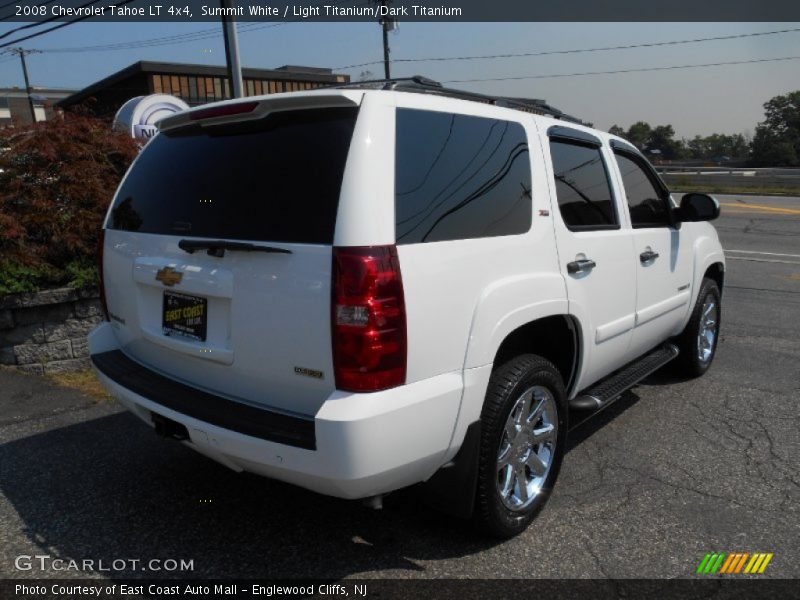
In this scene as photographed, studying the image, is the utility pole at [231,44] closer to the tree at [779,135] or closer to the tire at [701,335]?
the tire at [701,335]

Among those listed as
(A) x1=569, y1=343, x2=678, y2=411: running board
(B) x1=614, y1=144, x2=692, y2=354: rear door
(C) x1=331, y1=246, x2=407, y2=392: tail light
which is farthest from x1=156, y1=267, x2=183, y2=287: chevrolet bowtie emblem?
(B) x1=614, y1=144, x2=692, y2=354: rear door

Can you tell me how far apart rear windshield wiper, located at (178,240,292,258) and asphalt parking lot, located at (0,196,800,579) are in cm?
125

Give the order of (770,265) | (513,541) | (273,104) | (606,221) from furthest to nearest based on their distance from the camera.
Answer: (770,265) < (606,221) < (513,541) < (273,104)

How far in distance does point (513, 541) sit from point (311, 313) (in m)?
1.50

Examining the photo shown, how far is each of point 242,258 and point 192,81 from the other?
72.7 ft

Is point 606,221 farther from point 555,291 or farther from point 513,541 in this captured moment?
point 513,541

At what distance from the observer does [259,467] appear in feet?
7.83

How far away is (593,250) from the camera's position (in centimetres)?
336

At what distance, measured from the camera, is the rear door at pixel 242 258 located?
2291mm

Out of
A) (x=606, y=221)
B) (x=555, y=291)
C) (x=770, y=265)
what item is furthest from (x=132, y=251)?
(x=770, y=265)

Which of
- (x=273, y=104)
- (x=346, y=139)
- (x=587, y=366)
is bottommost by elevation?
(x=587, y=366)

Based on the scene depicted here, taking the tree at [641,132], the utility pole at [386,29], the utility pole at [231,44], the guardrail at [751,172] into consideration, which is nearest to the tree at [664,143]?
the tree at [641,132]

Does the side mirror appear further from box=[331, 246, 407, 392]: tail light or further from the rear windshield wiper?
the rear windshield wiper

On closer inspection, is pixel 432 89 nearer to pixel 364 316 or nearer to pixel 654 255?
pixel 364 316
